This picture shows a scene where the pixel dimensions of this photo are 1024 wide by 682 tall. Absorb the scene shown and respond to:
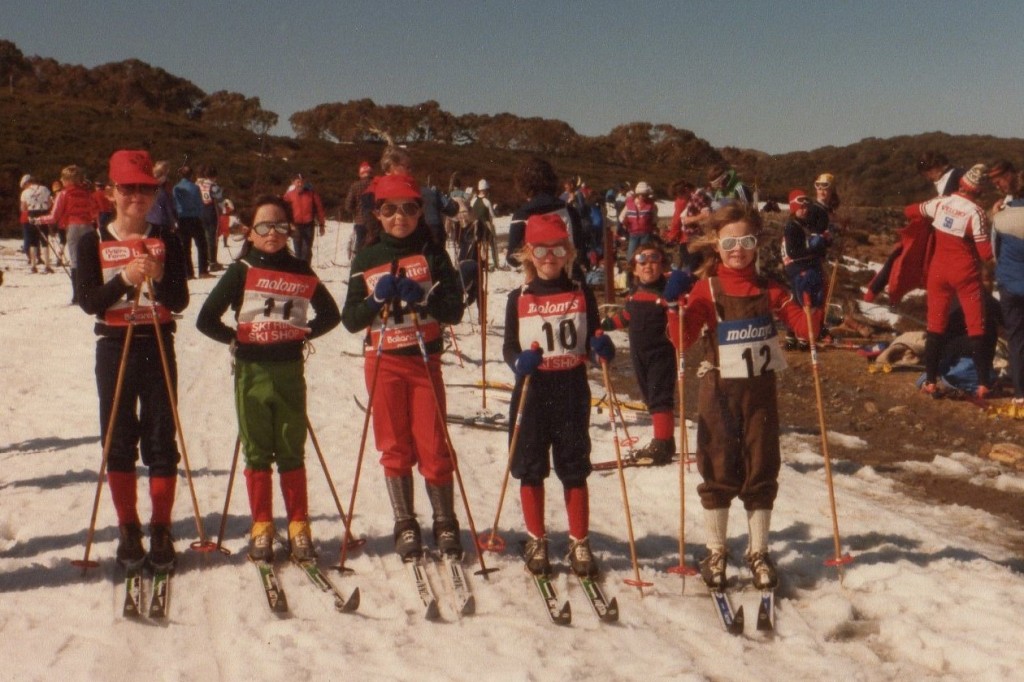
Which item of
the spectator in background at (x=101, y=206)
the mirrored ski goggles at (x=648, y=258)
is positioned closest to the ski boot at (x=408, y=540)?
the mirrored ski goggles at (x=648, y=258)

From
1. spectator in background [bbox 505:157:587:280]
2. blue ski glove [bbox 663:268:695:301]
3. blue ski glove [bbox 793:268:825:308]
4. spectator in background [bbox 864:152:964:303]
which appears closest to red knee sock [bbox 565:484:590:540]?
blue ski glove [bbox 663:268:695:301]

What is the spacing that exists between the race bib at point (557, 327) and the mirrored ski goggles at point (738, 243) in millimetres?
795

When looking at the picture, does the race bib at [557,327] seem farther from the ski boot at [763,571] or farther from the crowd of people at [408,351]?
the ski boot at [763,571]

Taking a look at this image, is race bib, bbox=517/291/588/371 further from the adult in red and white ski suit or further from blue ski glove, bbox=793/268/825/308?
the adult in red and white ski suit

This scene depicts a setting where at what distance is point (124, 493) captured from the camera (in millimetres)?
4871

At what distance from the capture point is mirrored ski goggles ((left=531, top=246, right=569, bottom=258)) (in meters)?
4.98

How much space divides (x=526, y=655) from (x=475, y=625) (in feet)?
1.32

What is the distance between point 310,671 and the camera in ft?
13.1

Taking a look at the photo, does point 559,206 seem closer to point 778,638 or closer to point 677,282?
point 677,282

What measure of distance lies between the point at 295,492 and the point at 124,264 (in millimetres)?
1466

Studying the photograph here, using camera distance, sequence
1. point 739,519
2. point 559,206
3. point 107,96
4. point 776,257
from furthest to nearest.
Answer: point 107,96 → point 776,257 → point 559,206 → point 739,519

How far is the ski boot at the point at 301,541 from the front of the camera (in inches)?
197

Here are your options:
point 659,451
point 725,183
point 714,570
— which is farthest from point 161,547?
point 725,183

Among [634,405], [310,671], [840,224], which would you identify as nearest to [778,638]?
[310,671]
